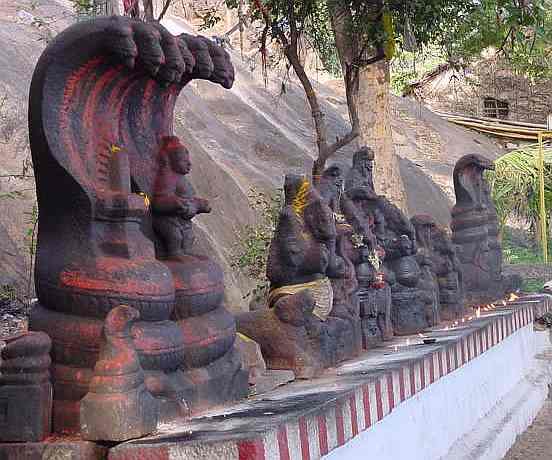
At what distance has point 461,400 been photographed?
17.2 feet

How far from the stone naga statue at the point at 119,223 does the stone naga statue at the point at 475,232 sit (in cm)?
435

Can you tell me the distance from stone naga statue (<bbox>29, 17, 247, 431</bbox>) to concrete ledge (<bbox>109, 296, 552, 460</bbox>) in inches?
10.7

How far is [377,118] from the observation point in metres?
9.26

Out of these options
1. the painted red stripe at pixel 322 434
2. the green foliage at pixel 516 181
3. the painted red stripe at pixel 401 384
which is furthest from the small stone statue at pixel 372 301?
the green foliage at pixel 516 181

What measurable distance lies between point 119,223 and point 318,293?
1510 mm

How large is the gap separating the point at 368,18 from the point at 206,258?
5748 millimetres

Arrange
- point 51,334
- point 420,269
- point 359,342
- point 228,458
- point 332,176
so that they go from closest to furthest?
point 228,458 < point 51,334 < point 359,342 < point 332,176 < point 420,269

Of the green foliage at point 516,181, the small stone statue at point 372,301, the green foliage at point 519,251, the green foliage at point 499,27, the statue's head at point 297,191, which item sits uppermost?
the green foliage at point 499,27

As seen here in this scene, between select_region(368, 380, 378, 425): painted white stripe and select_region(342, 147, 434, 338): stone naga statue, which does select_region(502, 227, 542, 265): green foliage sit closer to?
select_region(342, 147, 434, 338): stone naga statue

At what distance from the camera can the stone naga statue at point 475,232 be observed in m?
7.36

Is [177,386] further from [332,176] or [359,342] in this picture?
[332,176]

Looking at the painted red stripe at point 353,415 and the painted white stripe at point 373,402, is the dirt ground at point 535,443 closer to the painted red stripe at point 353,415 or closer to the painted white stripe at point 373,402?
the painted white stripe at point 373,402

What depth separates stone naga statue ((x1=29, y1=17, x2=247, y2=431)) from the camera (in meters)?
2.90

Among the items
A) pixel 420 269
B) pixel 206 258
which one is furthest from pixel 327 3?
pixel 206 258
